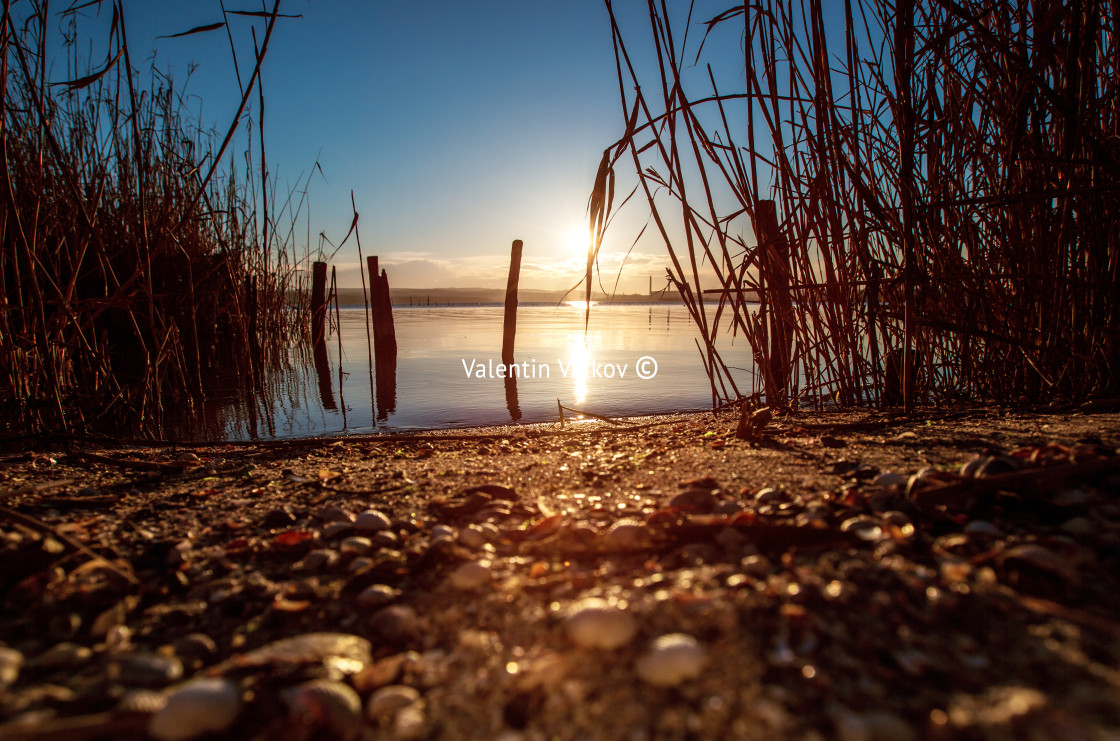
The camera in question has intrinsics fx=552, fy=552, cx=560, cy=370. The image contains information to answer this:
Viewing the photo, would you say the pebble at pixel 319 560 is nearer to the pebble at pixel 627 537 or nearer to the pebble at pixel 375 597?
the pebble at pixel 375 597

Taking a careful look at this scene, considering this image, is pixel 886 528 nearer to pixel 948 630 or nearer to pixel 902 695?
pixel 948 630

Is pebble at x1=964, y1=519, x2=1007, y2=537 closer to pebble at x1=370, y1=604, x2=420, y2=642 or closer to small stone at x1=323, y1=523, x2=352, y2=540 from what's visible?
pebble at x1=370, y1=604, x2=420, y2=642

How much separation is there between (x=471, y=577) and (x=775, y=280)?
1.91 meters

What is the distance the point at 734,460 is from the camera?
5.41ft

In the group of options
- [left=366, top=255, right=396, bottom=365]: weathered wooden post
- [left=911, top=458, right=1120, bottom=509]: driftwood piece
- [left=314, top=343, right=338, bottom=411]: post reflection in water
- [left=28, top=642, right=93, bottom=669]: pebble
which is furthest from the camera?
[left=366, top=255, right=396, bottom=365]: weathered wooden post

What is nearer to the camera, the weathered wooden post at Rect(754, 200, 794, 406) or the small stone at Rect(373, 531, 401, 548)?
the small stone at Rect(373, 531, 401, 548)

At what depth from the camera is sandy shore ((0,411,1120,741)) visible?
0.57m

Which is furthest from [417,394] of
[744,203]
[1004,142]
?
[1004,142]

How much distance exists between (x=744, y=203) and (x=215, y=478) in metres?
2.17

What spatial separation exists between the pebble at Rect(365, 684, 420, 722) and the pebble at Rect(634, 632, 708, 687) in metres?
0.26

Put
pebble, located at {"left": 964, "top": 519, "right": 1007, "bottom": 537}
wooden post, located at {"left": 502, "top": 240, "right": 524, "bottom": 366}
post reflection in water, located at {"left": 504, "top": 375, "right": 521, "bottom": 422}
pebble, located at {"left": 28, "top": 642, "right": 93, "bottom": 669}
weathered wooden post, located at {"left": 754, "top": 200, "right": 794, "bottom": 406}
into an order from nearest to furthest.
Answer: pebble, located at {"left": 28, "top": 642, "right": 93, "bottom": 669} → pebble, located at {"left": 964, "top": 519, "right": 1007, "bottom": 537} → weathered wooden post, located at {"left": 754, "top": 200, "right": 794, "bottom": 406} → post reflection in water, located at {"left": 504, "top": 375, "right": 521, "bottom": 422} → wooden post, located at {"left": 502, "top": 240, "right": 524, "bottom": 366}

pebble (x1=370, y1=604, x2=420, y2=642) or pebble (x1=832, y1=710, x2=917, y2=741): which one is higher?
A: pebble (x1=832, y1=710, x2=917, y2=741)

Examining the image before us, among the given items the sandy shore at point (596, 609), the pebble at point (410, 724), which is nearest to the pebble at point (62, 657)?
the sandy shore at point (596, 609)

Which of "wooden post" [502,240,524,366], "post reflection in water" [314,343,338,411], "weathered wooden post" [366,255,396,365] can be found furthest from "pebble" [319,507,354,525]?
"weathered wooden post" [366,255,396,365]
